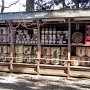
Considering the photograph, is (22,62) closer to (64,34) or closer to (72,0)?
(64,34)

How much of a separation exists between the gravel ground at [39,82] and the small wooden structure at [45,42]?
23.0 inches

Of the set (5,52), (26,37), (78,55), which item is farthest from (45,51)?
(5,52)

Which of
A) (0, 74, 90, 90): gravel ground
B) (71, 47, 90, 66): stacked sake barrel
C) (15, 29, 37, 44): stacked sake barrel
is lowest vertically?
(0, 74, 90, 90): gravel ground

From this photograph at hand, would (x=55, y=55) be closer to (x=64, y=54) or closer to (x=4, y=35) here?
(x=64, y=54)

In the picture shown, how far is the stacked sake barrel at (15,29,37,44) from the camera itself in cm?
1730

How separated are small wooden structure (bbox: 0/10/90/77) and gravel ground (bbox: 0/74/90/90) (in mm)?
585

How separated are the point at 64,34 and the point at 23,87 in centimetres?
409

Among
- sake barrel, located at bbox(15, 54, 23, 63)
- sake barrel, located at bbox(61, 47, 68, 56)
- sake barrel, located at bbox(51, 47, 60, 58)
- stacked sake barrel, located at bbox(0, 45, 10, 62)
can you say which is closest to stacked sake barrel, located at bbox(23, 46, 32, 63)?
sake barrel, located at bbox(15, 54, 23, 63)

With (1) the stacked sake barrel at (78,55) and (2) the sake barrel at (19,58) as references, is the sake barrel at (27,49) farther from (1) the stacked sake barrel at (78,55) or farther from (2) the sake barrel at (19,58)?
(1) the stacked sake barrel at (78,55)

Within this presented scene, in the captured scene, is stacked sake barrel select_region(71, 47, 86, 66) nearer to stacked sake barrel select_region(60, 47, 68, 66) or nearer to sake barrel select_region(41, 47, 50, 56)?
stacked sake barrel select_region(60, 47, 68, 66)

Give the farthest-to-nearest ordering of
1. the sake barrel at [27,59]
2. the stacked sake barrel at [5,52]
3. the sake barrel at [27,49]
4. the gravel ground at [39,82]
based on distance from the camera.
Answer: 1. the stacked sake barrel at [5,52]
2. the sake barrel at [27,49]
3. the sake barrel at [27,59]
4. the gravel ground at [39,82]

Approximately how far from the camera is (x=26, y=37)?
690 inches

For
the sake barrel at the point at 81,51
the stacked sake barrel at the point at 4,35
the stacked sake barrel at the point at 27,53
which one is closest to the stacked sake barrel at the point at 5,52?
the stacked sake barrel at the point at 4,35

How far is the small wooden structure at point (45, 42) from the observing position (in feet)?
52.6
